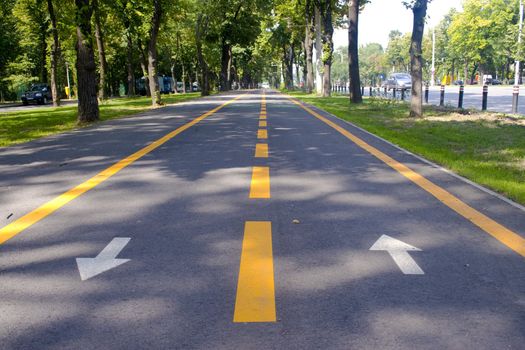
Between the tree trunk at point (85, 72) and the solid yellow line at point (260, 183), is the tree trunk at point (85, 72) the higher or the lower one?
the higher one

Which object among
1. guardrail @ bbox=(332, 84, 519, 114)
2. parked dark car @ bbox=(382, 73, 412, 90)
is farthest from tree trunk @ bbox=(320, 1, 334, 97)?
parked dark car @ bbox=(382, 73, 412, 90)

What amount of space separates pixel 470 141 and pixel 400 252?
785 cm

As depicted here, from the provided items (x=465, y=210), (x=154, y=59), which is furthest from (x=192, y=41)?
(x=465, y=210)

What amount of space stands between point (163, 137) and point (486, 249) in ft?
30.2

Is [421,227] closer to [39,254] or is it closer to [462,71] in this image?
[39,254]

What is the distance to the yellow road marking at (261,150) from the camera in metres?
9.53

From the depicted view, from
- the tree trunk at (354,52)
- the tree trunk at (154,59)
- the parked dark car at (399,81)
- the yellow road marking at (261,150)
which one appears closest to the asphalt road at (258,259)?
the yellow road marking at (261,150)

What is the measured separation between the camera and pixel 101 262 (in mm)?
4016

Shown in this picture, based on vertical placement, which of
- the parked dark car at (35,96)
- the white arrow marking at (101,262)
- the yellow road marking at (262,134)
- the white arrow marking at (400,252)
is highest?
the parked dark car at (35,96)

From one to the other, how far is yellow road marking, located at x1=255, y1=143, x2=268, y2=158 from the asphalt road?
4.44 feet

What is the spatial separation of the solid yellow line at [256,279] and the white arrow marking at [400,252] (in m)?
0.92

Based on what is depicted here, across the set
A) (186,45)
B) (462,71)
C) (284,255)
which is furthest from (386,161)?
(462,71)

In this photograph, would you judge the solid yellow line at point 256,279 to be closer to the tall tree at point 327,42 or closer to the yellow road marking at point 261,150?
the yellow road marking at point 261,150

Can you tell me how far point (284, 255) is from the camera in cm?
417
